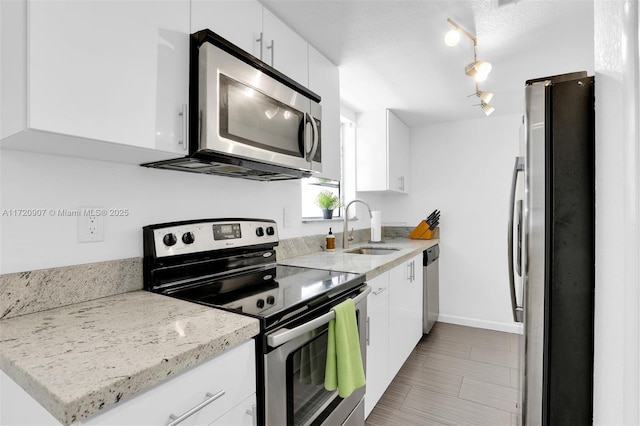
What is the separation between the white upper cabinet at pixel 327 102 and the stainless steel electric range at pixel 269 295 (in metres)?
0.59

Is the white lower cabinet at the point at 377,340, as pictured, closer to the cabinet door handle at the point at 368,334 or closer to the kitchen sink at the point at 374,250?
the cabinet door handle at the point at 368,334

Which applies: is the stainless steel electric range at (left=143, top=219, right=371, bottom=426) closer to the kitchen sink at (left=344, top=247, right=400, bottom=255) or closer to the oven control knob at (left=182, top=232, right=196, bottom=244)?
the oven control knob at (left=182, top=232, right=196, bottom=244)

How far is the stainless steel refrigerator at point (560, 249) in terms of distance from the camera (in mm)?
913

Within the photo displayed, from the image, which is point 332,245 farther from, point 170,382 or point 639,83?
point 639,83

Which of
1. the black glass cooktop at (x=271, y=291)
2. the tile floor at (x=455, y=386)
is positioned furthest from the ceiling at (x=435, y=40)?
the tile floor at (x=455, y=386)

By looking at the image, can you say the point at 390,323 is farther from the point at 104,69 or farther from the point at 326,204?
the point at 104,69

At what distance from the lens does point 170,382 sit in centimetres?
71

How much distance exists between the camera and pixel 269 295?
123cm

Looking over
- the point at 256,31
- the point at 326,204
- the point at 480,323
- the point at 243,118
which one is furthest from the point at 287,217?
the point at 480,323

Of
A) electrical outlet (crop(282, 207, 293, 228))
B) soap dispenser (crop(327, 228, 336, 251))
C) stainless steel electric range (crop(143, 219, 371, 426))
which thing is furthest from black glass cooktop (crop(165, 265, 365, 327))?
soap dispenser (crop(327, 228, 336, 251))

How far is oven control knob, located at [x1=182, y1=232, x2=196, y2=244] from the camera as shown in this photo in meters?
1.38

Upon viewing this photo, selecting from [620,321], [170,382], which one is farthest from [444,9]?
[170,382]

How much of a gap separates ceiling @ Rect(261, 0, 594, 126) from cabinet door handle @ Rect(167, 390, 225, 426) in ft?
5.29

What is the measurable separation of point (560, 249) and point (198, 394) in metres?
1.04
